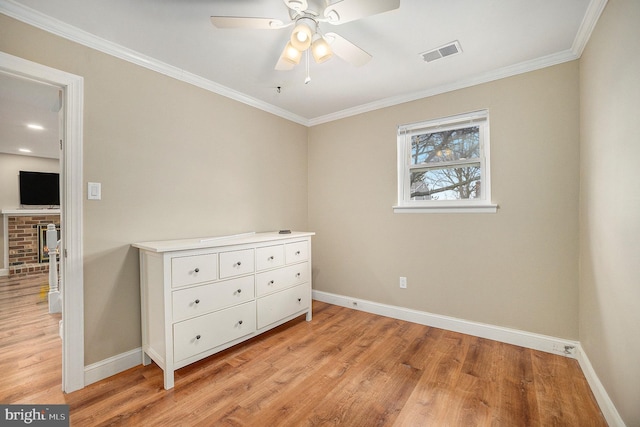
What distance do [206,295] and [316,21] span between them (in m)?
1.97

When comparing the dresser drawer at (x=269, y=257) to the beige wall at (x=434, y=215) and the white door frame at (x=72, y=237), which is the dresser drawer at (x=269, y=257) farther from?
the white door frame at (x=72, y=237)

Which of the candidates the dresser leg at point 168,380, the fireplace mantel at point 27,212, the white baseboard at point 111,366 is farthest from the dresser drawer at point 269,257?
the fireplace mantel at point 27,212

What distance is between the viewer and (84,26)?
5.83 ft

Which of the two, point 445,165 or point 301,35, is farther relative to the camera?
point 445,165

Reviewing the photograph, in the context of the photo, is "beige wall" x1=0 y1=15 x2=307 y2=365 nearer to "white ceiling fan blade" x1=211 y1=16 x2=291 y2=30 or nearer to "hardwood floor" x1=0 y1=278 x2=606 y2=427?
"hardwood floor" x1=0 y1=278 x2=606 y2=427

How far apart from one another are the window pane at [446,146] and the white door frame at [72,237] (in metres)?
2.88

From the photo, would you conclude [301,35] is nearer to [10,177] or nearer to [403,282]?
[403,282]

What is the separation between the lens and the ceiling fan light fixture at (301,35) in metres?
1.48

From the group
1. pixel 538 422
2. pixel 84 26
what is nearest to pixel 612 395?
pixel 538 422

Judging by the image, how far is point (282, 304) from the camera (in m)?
2.64

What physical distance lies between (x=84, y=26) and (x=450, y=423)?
3299mm

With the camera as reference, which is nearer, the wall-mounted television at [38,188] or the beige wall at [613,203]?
the beige wall at [613,203]

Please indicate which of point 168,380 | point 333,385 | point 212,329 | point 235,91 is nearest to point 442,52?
point 235,91

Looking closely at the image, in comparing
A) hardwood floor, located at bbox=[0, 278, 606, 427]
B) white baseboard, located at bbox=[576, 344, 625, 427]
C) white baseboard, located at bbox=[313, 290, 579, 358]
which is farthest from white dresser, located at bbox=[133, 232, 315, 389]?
white baseboard, located at bbox=[576, 344, 625, 427]
